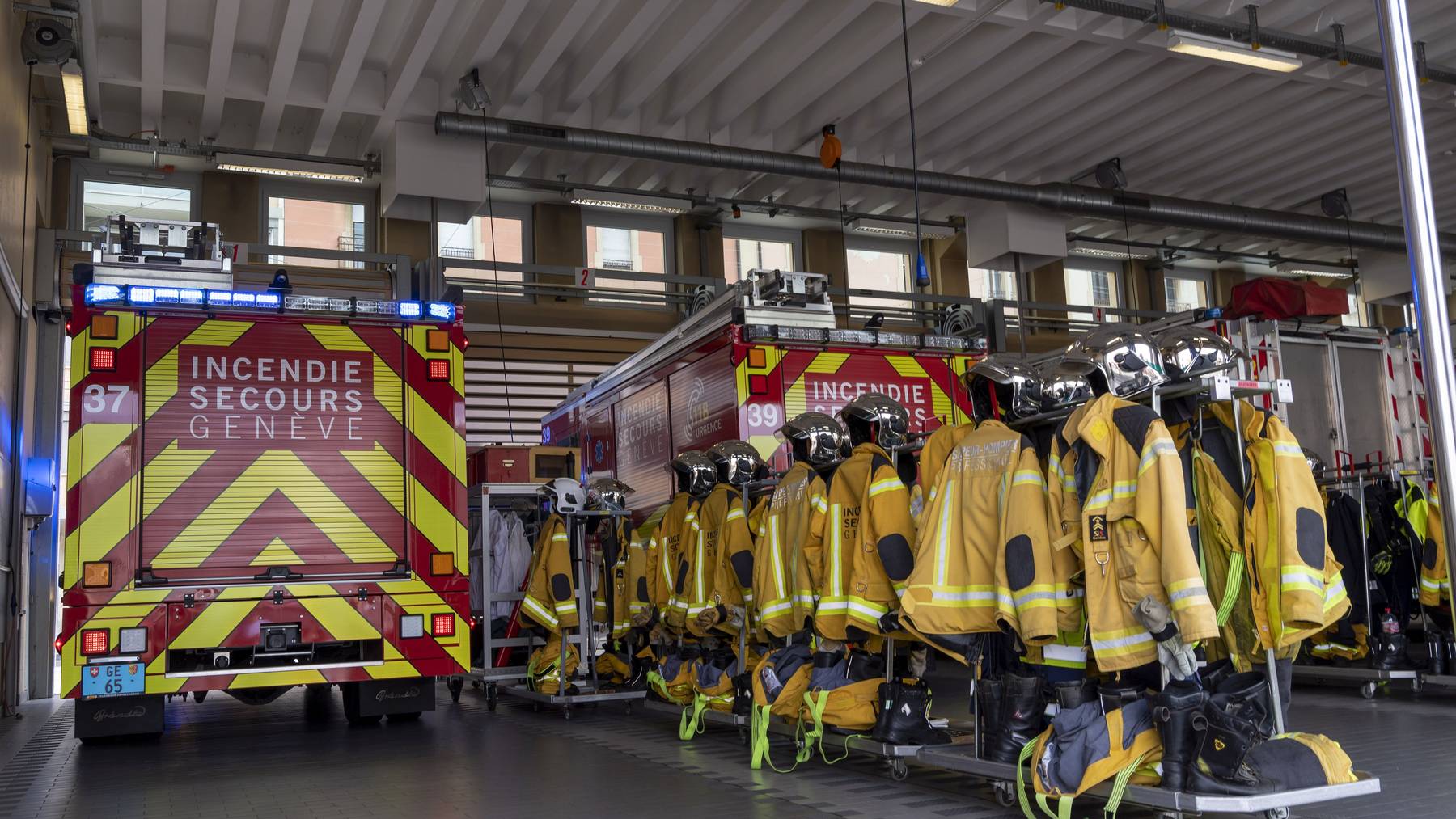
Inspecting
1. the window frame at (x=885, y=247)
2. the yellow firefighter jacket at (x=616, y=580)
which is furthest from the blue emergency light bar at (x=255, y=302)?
the window frame at (x=885, y=247)

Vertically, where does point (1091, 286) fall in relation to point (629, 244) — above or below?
below

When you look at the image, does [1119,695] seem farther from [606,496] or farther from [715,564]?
[606,496]

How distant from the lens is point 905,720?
5379 millimetres

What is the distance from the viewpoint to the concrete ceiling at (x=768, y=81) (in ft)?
34.8

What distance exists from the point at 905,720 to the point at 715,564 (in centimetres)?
204

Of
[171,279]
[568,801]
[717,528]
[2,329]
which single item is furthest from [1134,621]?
[2,329]

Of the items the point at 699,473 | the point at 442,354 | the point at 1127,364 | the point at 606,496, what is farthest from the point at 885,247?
the point at 1127,364

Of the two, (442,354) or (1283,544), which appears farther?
(442,354)

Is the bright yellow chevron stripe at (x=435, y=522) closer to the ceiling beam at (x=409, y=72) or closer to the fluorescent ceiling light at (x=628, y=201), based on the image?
the ceiling beam at (x=409, y=72)

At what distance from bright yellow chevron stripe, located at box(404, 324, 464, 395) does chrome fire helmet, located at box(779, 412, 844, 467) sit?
7.66 ft

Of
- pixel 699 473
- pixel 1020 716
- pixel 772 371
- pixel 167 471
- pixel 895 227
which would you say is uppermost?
pixel 895 227

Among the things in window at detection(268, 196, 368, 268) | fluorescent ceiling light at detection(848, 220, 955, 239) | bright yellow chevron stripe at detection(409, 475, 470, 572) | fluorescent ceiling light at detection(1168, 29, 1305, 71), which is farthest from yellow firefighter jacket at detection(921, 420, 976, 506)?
window at detection(268, 196, 368, 268)

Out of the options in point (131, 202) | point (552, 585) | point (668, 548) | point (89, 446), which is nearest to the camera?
point (89, 446)

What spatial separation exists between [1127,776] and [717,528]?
350 cm
